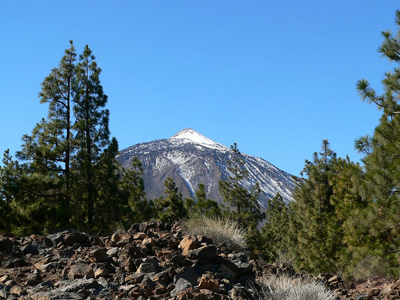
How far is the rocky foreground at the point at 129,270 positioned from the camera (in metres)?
7.77

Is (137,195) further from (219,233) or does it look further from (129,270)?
(129,270)

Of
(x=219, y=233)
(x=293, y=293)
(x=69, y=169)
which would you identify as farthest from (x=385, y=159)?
(x=69, y=169)

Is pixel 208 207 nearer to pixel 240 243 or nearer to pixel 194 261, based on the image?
pixel 240 243

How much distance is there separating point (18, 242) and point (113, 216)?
11.9 metres

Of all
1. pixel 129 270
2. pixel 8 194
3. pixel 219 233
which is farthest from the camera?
pixel 8 194

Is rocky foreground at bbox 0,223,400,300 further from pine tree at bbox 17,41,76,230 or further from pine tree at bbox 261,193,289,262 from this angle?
pine tree at bbox 261,193,289,262

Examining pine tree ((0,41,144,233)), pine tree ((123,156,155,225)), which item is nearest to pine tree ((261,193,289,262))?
pine tree ((123,156,155,225))

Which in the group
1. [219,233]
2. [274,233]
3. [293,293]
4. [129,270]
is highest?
[274,233]

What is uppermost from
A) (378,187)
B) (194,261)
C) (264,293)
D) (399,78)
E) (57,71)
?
(57,71)

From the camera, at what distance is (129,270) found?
29.5ft

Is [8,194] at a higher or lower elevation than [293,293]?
higher

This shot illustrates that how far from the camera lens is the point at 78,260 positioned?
955 centimetres

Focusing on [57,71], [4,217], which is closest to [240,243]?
[4,217]

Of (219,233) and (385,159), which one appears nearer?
(219,233)
